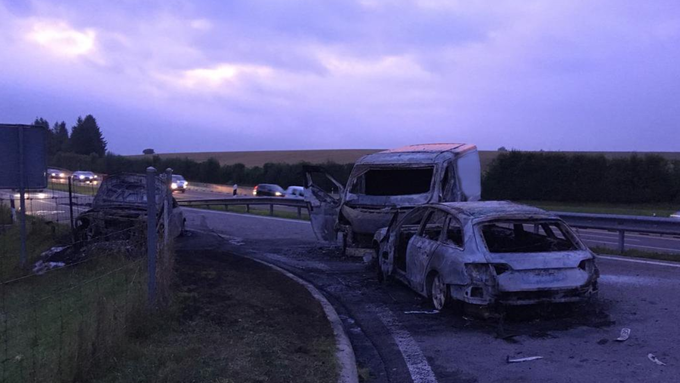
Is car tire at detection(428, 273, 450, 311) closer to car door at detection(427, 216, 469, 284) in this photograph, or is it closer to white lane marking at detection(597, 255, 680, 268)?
car door at detection(427, 216, 469, 284)

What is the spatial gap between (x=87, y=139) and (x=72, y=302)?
7797cm

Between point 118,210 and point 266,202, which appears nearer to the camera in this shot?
point 118,210

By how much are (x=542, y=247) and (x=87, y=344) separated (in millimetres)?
5666

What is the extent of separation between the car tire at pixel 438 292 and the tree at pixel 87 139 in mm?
74018

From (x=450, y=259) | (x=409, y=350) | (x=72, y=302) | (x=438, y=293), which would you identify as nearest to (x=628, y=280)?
(x=438, y=293)

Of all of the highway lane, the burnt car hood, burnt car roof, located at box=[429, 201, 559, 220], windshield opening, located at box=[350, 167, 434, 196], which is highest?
windshield opening, located at box=[350, 167, 434, 196]

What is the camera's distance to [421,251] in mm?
8492

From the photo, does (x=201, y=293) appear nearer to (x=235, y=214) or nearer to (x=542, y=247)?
(x=542, y=247)

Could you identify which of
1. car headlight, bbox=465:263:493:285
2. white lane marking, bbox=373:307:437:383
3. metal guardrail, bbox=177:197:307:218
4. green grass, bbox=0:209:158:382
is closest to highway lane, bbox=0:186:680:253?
green grass, bbox=0:209:158:382

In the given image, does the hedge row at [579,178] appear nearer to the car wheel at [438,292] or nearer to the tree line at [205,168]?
the tree line at [205,168]

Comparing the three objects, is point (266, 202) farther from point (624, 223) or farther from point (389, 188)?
point (624, 223)

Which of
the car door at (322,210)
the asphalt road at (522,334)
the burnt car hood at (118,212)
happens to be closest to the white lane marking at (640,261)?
the asphalt road at (522,334)

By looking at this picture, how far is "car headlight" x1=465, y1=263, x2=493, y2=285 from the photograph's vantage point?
700cm

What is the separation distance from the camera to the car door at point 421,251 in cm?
824
